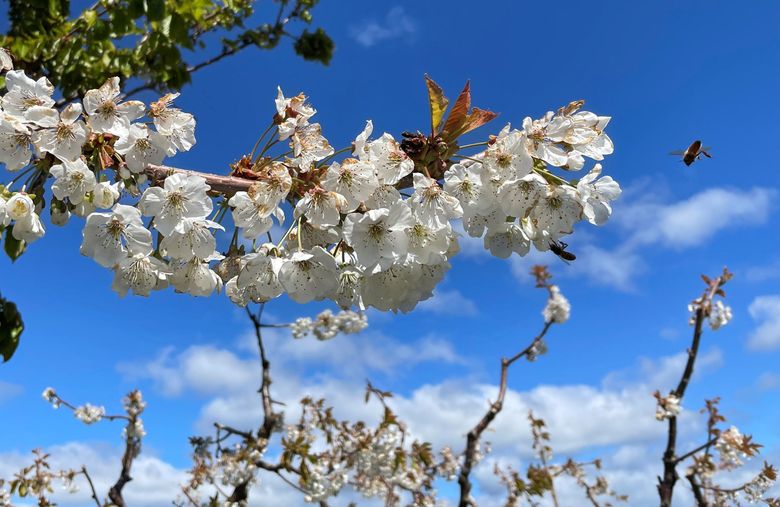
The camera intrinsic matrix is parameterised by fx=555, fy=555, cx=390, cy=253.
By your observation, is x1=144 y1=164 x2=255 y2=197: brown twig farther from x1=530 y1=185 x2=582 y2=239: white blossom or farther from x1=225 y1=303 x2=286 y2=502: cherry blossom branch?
x1=225 y1=303 x2=286 y2=502: cherry blossom branch

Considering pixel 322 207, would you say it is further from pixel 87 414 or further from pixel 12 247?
pixel 87 414

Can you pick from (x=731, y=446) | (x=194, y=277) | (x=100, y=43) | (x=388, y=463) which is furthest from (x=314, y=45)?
(x=731, y=446)

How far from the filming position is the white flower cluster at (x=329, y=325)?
Answer: 423 inches

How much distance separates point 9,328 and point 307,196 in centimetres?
219

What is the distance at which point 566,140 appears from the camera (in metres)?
1.45

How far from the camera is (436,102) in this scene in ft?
4.56

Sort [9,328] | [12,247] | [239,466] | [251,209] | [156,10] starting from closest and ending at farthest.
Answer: [251,209]
[12,247]
[156,10]
[9,328]
[239,466]

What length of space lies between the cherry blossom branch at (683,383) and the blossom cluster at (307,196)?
5.53 m

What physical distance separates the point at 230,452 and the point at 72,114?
25.9 ft

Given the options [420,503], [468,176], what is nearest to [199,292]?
[468,176]

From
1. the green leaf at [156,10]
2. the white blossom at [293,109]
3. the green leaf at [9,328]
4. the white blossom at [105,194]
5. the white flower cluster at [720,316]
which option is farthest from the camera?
the white flower cluster at [720,316]

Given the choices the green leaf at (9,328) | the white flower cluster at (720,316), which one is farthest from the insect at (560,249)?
the white flower cluster at (720,316)

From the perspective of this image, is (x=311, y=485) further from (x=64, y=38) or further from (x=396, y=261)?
(x=396, y=261)

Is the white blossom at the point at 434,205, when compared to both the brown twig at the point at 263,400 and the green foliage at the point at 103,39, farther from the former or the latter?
the brown twig at the point at 263,400
